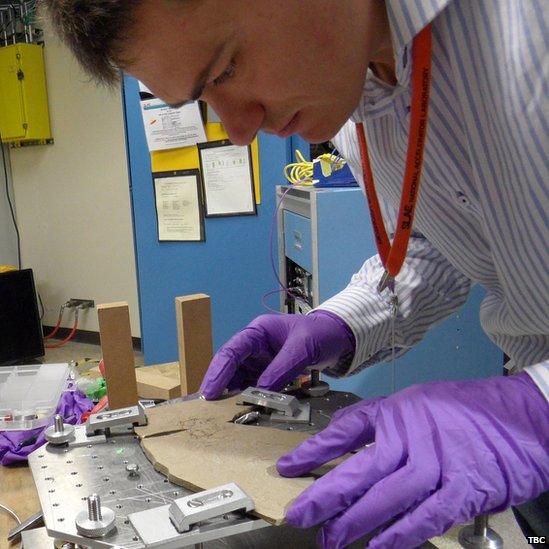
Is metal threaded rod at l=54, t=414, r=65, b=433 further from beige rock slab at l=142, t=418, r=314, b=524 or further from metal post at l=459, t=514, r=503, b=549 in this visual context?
metal post at l=459, t=514, r=503, b=549

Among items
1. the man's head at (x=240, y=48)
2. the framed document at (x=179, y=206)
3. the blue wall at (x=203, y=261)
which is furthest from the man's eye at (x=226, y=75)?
the framed document at (x=179, y=206)

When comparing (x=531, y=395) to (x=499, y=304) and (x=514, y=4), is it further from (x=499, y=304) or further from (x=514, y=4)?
(x=514, y=4)

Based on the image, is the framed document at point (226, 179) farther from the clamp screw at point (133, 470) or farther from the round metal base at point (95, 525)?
the round metal base at point (95, 525)

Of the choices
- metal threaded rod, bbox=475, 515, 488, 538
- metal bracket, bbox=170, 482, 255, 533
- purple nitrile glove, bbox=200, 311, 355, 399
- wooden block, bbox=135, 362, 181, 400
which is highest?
purple nitrile glove, bbox=200, 311, 355, 399

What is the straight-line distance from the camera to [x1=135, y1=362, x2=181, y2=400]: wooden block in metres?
1.22

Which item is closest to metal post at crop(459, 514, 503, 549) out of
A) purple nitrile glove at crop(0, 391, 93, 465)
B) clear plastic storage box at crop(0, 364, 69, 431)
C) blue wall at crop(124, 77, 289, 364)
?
purple nitrile glove at crop(0, 391, 93, 465)

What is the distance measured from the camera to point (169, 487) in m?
0.61

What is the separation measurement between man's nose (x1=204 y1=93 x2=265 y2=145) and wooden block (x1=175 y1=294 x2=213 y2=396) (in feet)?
1.12

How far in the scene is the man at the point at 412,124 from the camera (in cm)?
49

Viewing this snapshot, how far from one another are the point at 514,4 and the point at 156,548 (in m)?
0.58

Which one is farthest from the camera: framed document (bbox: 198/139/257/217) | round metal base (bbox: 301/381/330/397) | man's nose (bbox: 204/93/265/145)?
framed document (bbox: 198/139/257/217)

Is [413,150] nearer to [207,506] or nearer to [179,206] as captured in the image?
[207,506]

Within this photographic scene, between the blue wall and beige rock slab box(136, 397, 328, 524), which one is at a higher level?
the blue wall

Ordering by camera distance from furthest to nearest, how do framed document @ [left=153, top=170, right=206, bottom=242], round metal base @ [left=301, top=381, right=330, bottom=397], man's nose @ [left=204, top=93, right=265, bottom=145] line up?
framed document @ [left=153, top=170, right=206, bottom=242] → round metal base @ [left=301, top=381, right=330, bottom=397] → man's nose @ [left=204, top=93, right=265, bottom=145]
